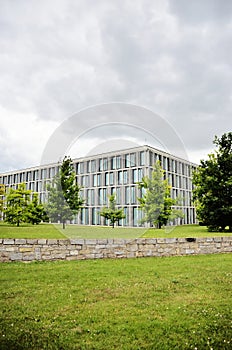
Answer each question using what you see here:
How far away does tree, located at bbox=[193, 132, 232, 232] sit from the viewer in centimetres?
2598

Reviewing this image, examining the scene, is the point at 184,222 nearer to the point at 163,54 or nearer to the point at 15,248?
the point at 163,54

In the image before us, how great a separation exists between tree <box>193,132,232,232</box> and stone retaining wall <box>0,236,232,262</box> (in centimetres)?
1297

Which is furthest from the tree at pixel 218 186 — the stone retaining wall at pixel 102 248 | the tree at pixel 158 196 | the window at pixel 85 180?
the window at pixel 85 180

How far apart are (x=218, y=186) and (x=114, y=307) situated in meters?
22.9

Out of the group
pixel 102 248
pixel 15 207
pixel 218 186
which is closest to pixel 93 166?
pixel 102 248

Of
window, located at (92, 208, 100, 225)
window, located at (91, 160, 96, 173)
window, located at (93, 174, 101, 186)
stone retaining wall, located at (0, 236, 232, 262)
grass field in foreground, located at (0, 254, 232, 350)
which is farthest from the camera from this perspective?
window, located at (92, 208, 100, 225)

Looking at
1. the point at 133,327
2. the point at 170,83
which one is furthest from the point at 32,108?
the point at 133,327

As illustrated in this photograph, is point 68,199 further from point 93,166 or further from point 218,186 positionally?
point 218,186

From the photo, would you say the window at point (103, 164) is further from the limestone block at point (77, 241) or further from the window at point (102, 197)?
the limestone block at point (77, 241)

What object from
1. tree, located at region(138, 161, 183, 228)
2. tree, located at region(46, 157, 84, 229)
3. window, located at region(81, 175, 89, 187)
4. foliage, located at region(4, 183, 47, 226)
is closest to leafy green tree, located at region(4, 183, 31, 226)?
foliage, located at region(4, 183, 47, 226)

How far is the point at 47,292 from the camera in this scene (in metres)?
6.62

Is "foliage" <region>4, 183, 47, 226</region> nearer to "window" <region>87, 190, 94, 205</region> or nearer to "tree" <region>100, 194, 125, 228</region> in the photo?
"window" <region>87, 190, 94, 205</region>

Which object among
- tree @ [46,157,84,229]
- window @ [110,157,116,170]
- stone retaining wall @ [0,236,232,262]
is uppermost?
window @ [110,157,116,170]

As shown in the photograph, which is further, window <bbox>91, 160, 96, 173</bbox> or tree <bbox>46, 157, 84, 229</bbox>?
tree <bbox>46, 157, 84, 229</bbox>
